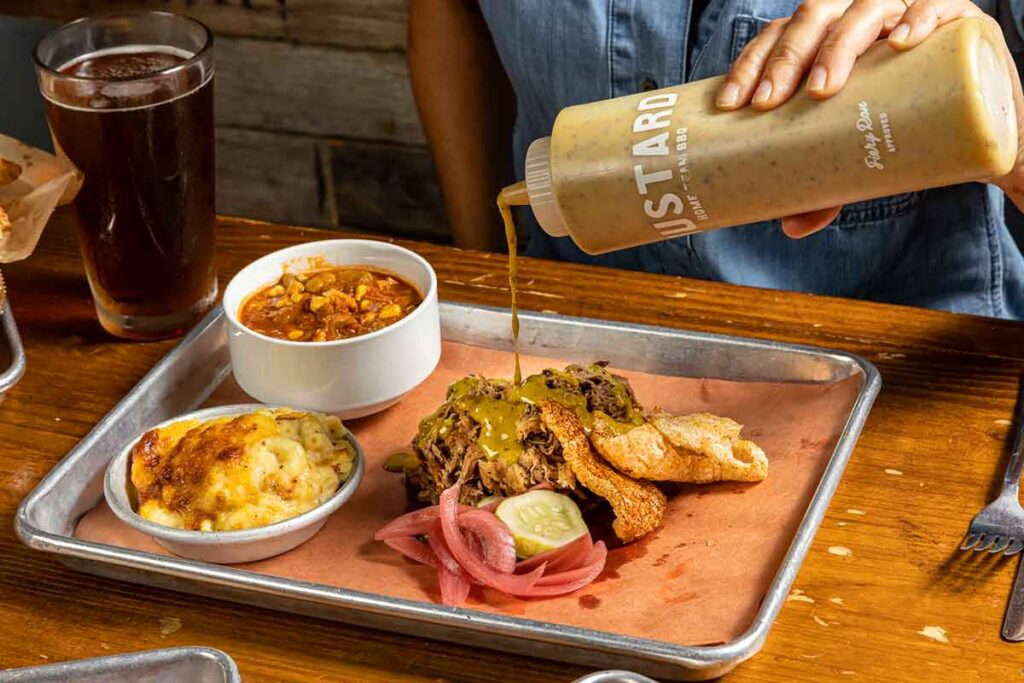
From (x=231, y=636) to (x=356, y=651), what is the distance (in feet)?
0.46

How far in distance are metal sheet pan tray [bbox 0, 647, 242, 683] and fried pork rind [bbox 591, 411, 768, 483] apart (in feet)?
1.71

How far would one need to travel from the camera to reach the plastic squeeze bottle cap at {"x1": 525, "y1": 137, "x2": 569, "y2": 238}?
141 centimetres

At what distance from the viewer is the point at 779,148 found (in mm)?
1325

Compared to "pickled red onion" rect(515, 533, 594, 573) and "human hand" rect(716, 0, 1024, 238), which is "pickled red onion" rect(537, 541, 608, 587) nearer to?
"pickled red onion" rect(515, 533, 594, 573)

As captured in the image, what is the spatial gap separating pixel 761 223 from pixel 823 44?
3.07 feet

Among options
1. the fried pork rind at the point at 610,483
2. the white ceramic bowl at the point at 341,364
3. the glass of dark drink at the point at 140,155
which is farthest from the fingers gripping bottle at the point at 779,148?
the glass of dark drink at the point at 140,155

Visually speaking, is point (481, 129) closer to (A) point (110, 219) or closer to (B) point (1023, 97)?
(A) point (110, 219)

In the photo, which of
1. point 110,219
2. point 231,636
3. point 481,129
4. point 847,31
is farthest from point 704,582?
point 481,129

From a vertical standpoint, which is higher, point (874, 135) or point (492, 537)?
point (874, 135)

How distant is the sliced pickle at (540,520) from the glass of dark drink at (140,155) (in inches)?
28.4

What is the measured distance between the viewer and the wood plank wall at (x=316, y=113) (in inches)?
139

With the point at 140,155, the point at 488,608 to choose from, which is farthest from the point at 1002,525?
the point at 140,155

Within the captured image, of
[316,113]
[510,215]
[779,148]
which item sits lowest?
[316,113]

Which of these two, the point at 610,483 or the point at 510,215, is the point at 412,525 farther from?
the point at 510,215
